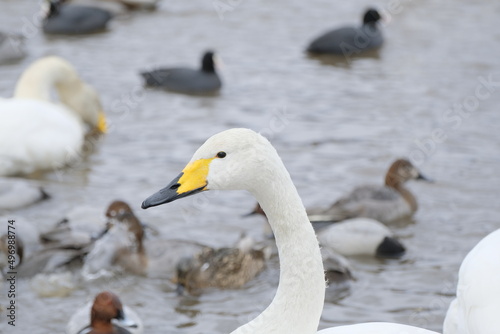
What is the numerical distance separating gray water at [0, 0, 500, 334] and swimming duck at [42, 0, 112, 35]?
199 mm

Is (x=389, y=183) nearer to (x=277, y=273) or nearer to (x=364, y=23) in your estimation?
(x=277, y=273)

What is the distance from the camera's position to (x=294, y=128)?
10992 mm

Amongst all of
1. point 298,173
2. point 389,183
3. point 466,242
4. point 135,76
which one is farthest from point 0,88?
point 466,242

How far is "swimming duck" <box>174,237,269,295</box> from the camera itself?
6984 millimetres

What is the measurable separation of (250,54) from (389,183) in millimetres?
5432

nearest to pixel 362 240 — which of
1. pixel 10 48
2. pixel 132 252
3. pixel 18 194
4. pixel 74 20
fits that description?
pixel 132 252

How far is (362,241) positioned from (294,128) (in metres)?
3.57

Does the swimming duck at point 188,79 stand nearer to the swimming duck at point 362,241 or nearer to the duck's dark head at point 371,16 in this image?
the duck's dark head at point 371,16

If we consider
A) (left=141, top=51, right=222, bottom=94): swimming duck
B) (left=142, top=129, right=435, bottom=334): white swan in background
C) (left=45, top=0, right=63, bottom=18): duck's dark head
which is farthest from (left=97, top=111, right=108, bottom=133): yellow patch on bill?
(left=142, top=129, right=435, bottom=334): white swan in background

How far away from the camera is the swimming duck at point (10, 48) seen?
13.2 meters

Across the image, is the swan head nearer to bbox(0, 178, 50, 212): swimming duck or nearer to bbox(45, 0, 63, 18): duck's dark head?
bbox(0, 178, 50, 212): swimming duck

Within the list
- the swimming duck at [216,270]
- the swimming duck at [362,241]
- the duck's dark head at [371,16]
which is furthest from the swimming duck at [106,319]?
the duck's dark head at [371,16]

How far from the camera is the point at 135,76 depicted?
1294cm

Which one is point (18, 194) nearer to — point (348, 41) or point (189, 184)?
point (189, 184)
